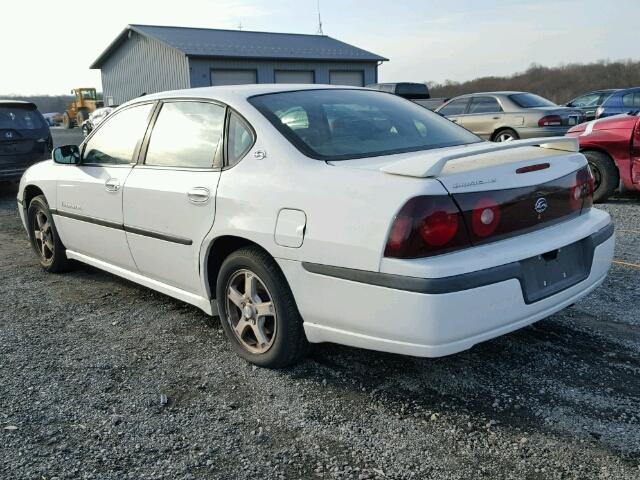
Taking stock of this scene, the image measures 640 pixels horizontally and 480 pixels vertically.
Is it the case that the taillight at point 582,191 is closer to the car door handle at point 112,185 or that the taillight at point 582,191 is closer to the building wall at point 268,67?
the car door handle at point 112,185

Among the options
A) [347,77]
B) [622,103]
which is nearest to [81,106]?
[347,77]

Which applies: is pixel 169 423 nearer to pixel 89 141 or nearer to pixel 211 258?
pixel 211 258

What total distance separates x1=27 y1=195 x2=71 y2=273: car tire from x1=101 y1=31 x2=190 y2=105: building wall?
76.6 feet

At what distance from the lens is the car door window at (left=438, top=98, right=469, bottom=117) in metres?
13.2

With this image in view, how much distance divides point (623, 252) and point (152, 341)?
3.96 meters

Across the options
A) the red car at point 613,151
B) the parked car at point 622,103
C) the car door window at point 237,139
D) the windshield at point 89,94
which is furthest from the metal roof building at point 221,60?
the car door window at point 237,139

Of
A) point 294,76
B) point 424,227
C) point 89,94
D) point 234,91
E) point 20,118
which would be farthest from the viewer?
point 89,94

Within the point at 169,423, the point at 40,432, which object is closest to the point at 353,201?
the point at 169,423

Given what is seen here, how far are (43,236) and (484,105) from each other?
385 inches

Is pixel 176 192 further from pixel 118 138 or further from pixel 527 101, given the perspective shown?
pixel 527 101

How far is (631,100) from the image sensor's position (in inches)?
535

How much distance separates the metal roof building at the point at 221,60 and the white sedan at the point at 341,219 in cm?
2443

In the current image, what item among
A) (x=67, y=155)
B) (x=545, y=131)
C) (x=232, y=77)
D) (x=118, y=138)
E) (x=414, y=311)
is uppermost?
(x=232, y=77)

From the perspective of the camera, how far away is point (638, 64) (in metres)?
53.0
